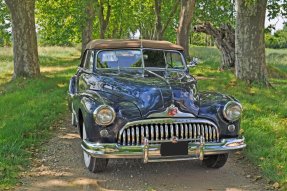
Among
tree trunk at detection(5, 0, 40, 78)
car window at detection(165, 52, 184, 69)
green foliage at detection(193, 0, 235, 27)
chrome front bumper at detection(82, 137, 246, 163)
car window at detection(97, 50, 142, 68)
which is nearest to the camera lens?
chrome front bumper at detection(82, 137, 246, 163)

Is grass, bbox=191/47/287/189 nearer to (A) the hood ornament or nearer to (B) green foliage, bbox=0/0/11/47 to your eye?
(A) the hood ornament

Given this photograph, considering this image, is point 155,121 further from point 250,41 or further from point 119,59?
point 250,41

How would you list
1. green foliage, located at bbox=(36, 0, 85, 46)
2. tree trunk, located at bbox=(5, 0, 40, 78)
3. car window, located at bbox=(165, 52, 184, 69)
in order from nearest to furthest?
car window, located at bbox=(165, 52, 184, 69), tree trunk, located at bbox=(5, 0, 40, 78), green foliage, located at bbox=(36, 0, 85, 46)

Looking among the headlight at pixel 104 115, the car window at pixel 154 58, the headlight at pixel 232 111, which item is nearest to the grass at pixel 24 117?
the headlight at pixel 104 115

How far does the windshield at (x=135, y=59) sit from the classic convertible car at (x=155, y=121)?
58 centimetres

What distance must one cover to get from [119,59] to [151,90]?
5.09ft

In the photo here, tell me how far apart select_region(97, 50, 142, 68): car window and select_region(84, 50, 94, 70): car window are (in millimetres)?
145

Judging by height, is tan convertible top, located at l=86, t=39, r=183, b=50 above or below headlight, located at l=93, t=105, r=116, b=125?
above

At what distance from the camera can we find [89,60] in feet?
22.5

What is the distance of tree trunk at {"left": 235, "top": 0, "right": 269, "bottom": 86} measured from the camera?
10.8 metres

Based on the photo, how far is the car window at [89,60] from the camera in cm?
662

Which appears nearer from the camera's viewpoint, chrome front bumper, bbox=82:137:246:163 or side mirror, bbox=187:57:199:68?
chrome front bumper, bbox=82:137:246:163

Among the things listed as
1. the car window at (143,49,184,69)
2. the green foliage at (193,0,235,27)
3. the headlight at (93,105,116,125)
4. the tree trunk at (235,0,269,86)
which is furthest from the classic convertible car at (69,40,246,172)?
the green foliage at (193,0,235,27)

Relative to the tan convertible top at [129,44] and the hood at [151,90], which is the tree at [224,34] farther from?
the hood at [151,90]
